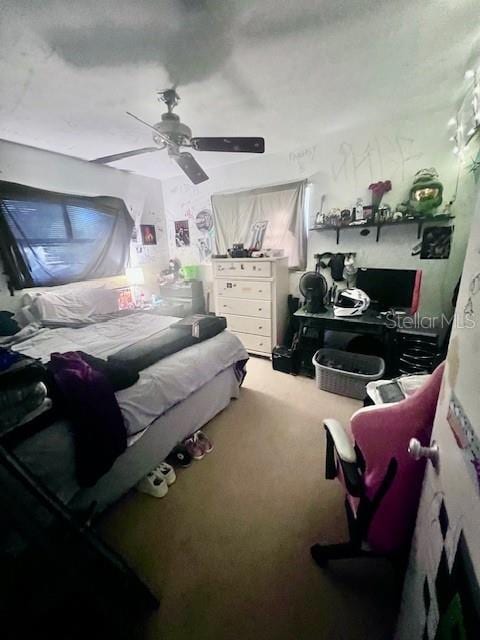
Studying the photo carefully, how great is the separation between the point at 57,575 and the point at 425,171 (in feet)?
11.6

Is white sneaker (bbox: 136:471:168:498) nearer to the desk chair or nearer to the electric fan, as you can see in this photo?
the desk chair

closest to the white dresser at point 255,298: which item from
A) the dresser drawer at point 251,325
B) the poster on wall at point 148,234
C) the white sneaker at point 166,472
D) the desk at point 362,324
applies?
the dresser drawer at point 251,325

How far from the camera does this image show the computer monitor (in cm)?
244

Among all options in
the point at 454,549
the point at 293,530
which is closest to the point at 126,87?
the point at 454,549

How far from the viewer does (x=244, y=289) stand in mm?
3094

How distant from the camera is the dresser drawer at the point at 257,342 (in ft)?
10.1

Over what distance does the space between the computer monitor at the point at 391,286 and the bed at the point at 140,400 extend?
153 centimetres

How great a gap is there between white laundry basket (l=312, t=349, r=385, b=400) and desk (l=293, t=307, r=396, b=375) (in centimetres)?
14

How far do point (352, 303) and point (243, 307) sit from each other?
1.24 m

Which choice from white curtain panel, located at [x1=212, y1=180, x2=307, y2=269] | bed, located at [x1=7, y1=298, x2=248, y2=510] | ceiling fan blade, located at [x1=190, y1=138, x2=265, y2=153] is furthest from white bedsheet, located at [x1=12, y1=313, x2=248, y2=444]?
white curtain panel, located at [x1=212, y1=180, x2=307, y2=269]

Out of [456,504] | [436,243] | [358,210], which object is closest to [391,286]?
[436,243]

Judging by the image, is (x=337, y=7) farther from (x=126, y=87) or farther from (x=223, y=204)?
(x=223, y=204)

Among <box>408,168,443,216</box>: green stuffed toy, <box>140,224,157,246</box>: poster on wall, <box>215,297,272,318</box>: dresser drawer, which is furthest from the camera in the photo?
<box>140,224,157,246</box>: poster on wall

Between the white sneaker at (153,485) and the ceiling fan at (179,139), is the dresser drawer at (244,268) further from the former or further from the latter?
the white sneaker at (153,485)
